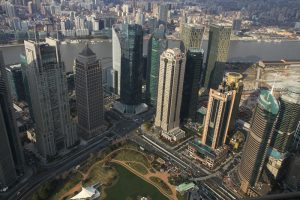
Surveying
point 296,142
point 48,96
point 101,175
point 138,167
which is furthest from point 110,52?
point 296,142

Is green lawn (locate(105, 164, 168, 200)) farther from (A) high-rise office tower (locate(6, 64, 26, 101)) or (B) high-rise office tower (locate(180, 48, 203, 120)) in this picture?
(A) high-rise office tower (locate(6, 64, 26, 101))

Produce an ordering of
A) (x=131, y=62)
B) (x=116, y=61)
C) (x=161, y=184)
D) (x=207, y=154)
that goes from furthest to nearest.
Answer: (x=116, y=61)
(x=131, y=62)
(x=207, y=154)
(x=161, y=184)

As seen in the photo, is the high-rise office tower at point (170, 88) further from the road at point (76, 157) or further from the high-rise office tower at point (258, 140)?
the high-rise office tower at point (258, 140)

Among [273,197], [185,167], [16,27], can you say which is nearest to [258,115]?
[185,167]

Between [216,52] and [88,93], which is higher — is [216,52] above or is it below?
Result: above

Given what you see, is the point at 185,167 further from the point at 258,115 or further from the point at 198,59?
the point at 198,59

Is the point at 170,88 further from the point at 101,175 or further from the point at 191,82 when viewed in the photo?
the point at 101,175

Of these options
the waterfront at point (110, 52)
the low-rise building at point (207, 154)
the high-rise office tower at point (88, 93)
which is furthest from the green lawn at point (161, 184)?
the waterfront at point (110, 52)
